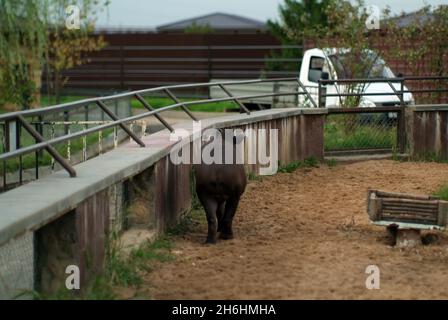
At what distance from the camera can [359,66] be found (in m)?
18.0

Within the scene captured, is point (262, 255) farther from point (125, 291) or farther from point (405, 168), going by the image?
point (405, 168)

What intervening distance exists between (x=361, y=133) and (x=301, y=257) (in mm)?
8274

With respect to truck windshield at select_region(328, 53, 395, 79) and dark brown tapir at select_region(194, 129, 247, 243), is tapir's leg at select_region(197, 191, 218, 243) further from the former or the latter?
truck windshield at select_region(328, 53, 395, 79)

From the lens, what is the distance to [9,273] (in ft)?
23.7

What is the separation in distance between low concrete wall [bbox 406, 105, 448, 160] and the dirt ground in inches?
134

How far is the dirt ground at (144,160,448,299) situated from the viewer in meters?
6.84

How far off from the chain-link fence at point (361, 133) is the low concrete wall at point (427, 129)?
31cm

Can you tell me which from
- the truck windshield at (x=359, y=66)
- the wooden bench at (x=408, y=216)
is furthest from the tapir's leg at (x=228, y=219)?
the truck windshield at (x=359, y=66)

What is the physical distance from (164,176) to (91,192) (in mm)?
2295

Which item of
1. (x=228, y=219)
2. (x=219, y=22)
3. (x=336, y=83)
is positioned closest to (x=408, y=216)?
(x=228, y=219)

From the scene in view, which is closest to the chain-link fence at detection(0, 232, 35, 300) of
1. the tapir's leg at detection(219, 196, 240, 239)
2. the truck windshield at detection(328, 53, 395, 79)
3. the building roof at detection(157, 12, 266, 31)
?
the tapir's leg at detection(219, 196, 240, 239)

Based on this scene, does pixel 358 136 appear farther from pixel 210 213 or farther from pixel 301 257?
pixel 301 257

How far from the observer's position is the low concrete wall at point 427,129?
50.8 ft

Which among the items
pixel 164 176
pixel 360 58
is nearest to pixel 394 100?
pixel 360 58
